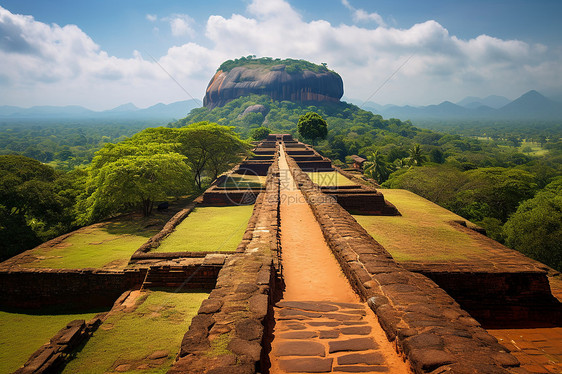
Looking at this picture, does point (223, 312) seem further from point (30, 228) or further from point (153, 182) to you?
point (30, 228)

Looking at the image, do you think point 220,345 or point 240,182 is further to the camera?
point 240,182

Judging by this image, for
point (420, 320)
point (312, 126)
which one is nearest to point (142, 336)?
point (420, 320)

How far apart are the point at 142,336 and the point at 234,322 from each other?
184 centimetres

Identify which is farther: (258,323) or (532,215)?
(532,215)

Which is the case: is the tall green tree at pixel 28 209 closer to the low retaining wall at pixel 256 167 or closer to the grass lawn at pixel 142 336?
the grass lawn at pixel 142 336

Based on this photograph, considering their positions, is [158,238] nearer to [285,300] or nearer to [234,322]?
[285,300]

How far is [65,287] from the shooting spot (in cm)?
631

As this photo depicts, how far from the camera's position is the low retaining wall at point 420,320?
254 centimetres

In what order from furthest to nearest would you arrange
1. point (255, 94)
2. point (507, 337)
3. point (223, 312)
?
point (255, 94) → point (507, 337) → point (223, 312)

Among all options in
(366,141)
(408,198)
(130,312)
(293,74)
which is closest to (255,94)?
(293,74)

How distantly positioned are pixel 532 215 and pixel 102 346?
48.9 ft

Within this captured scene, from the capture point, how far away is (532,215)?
39.1 ft

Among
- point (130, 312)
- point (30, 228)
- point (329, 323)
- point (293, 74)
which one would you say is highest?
point (293, 74)

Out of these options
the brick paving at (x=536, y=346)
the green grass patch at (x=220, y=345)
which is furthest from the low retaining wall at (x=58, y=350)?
the brick paving at (x=536, y=346)
